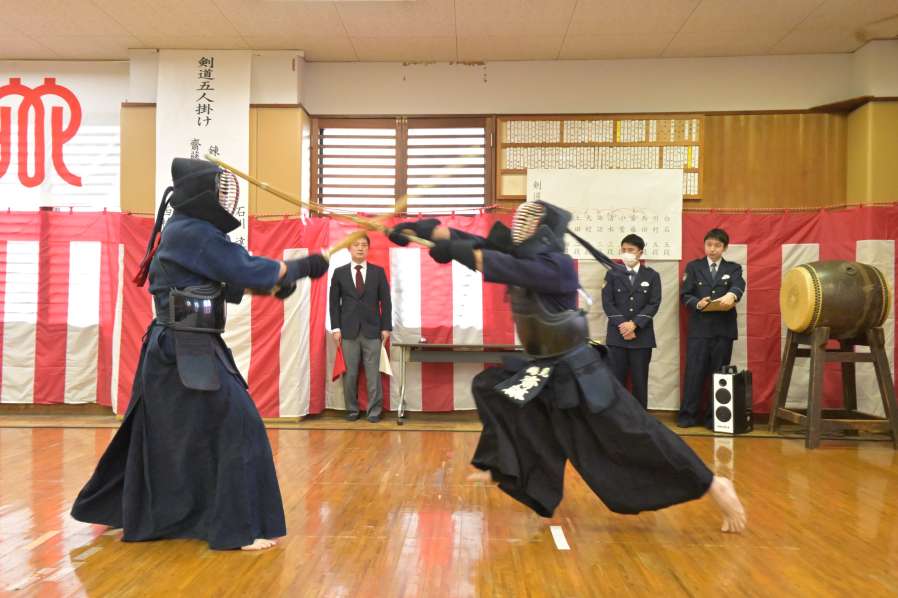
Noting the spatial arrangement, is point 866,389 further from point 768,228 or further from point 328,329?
point 328,329

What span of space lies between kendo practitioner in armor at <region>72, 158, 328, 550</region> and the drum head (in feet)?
12.9

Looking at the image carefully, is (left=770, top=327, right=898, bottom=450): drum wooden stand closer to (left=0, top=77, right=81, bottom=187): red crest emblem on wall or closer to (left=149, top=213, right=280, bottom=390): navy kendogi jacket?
(left=149, top=213, right=280, bottom=390): navy kendogi jacket

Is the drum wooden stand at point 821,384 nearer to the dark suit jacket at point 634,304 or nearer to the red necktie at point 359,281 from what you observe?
the dark suit jacket at point 634,304

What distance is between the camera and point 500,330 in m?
6.01

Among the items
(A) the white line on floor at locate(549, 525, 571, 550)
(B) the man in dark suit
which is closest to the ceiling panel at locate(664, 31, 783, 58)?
(B) the man in dark suit

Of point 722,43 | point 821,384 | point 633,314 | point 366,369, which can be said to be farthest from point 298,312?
point 722,43

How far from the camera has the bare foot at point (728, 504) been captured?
2757 mm

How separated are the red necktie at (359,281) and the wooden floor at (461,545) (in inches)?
79.2

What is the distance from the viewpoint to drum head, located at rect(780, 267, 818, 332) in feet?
16.6

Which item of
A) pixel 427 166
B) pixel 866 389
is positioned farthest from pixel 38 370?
pixel 866 389

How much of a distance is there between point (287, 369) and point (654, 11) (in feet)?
13.7

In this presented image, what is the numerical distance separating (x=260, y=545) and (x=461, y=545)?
0.79m

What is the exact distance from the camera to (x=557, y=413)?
2854 mm

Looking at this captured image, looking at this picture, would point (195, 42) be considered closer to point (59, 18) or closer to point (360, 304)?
point (59, 18)
